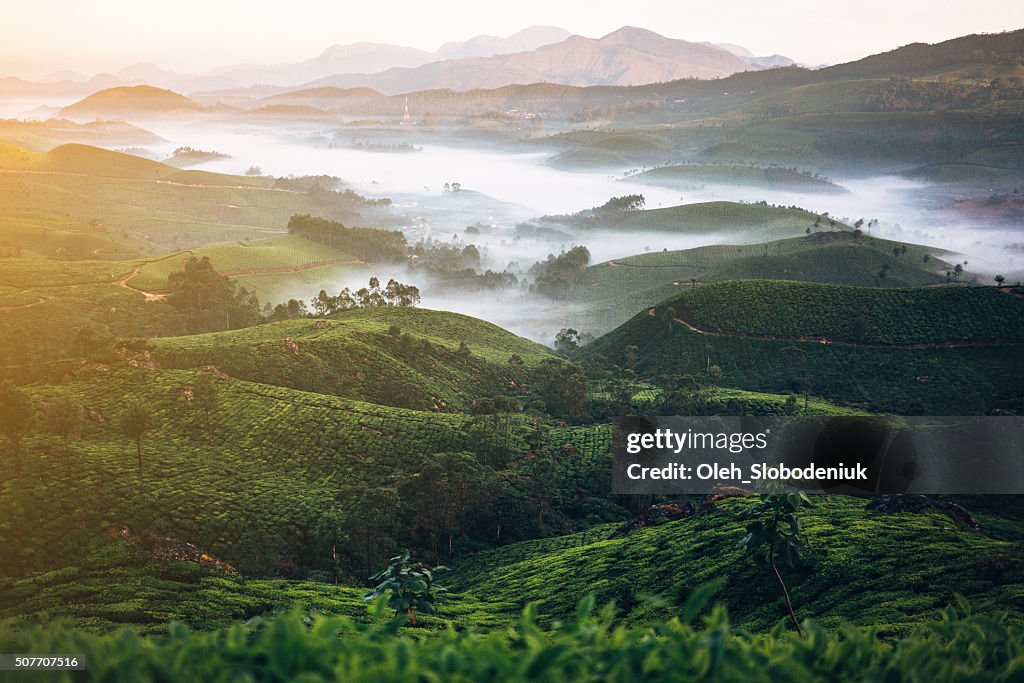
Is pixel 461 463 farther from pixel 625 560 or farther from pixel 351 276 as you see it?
pixel 351 276

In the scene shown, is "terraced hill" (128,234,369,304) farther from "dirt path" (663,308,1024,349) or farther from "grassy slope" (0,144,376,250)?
"dirt path" (663,308,1024,349)

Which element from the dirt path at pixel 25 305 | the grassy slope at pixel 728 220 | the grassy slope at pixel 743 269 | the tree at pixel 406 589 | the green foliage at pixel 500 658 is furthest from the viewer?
the grassy slope at pixel 728 220

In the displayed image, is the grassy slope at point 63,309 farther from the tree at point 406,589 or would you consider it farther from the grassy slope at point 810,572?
the tree at point 406,589

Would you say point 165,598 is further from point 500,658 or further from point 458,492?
point 500,658

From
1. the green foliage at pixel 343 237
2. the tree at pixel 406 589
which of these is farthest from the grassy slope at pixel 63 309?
the green foliage at pixel 343 237

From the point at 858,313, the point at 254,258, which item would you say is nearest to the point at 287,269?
the point at 254,258

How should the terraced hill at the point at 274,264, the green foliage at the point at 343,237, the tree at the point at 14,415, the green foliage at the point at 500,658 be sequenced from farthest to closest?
the green foliage at the point at 343,237 < the terraced hill at the point at 274,264 < the tree at the point at 14,415 < the green foliage at the point at 500,658

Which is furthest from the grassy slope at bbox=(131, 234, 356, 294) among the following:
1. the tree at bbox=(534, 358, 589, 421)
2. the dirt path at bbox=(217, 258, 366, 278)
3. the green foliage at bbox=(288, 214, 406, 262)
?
the tree at bbox=(534, 358, 589, 421)
